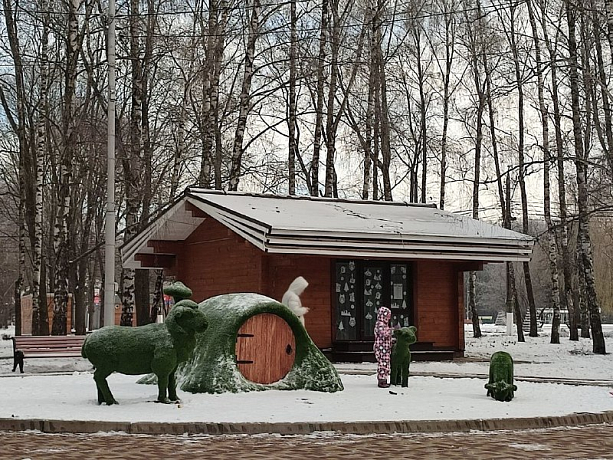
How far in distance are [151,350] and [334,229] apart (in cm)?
916

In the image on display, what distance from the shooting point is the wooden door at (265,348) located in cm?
1359

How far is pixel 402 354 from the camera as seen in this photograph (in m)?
14.5

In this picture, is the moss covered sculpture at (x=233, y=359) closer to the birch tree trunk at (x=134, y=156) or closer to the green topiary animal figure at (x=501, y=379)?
the green topiary animal figure at (x=501, y=379)

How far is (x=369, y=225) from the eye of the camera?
860 inches

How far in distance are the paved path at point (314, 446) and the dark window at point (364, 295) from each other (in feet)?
39.2

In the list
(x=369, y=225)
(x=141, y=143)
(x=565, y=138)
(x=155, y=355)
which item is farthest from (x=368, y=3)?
(x=155, y=355)

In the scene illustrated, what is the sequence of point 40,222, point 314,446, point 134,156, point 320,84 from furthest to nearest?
point 320,84
point 40,222
point 134,156
point 314,446

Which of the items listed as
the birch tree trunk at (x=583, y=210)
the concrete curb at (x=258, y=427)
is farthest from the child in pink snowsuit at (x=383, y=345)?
the birch tree trunk at (x=583, y=210)

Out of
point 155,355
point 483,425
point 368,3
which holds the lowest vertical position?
point 483,425

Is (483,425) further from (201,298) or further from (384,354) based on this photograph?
(201,298)

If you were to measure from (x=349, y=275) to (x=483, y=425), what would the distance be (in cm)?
1190

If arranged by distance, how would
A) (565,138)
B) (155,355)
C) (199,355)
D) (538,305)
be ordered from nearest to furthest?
1. (155,355)
2. (199,355)
3. (565,138)
4. (538,305)

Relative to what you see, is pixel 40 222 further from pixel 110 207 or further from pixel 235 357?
pixel 235 357

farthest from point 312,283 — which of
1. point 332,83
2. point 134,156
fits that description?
point 332,83
